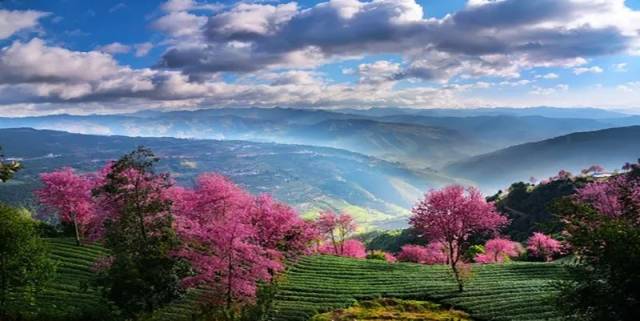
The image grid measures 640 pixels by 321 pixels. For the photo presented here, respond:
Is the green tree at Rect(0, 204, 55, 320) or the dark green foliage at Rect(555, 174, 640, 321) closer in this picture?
the dark green foliage at Rect(555, 174, 640, 321)

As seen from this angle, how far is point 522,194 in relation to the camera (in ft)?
631

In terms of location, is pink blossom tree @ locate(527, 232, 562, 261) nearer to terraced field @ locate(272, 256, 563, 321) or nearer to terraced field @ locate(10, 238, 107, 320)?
terraced field @ locate(272, 256, 563, 321)

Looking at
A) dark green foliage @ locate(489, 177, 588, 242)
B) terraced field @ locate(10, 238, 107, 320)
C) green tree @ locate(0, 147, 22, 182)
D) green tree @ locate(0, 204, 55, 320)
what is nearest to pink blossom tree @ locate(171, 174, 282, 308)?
terraced field @ locate(10, 238, 107, 320)

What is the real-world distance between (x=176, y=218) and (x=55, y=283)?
19.2 metres

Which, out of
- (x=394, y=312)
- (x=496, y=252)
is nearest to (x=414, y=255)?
(x=496, y=252)

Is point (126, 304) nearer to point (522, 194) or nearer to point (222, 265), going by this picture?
point (222, 265)

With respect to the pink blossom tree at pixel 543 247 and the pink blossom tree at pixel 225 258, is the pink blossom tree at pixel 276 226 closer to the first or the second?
the pink blossom tree at pixel 225 258

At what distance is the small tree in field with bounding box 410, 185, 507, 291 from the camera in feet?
144

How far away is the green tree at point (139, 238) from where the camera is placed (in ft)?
99.5

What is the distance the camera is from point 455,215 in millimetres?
44312

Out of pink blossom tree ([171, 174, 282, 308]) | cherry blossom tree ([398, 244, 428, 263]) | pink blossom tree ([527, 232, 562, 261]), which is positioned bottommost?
cherry blossom tree ([398, 244, 428, 263])

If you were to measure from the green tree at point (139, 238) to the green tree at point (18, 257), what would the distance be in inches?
178

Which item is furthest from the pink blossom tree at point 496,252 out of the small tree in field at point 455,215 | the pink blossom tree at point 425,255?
the small tree in field at point 455,215

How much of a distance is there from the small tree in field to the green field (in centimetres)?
404
